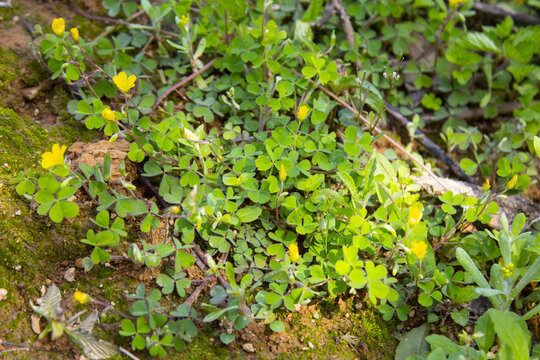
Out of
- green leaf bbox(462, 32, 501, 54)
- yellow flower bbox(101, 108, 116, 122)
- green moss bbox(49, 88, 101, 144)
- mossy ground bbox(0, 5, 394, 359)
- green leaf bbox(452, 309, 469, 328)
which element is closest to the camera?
mossy ground bbox(0, 5, 394, 359)

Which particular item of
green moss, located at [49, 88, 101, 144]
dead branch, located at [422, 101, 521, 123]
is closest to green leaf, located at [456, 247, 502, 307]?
dead branch, located at [422, 101, 521, 123]

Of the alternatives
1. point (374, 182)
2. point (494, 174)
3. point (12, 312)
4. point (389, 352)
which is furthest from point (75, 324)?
point (494, 174)

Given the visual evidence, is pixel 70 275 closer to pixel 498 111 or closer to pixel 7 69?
pixel 7 69

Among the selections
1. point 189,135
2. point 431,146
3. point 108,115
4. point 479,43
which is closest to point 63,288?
point 108,115

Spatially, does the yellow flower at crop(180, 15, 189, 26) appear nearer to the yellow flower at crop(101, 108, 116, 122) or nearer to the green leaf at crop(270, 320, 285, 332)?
the yellow flower at crop(101, 108, 116, 122)

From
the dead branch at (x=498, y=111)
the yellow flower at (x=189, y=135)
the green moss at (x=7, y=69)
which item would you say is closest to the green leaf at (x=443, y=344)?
the yellow flower at (x=189, y=135)

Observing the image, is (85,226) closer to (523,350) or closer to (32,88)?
(32,88)
